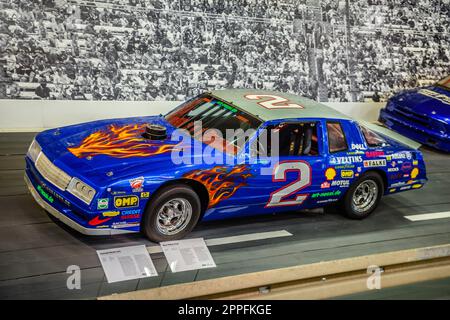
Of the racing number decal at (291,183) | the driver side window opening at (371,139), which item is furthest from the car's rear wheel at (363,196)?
the racing number decal at (291,183)

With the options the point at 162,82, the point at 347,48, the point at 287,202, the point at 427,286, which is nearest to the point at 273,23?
the point at 347,48

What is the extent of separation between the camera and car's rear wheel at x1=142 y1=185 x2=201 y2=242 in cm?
484

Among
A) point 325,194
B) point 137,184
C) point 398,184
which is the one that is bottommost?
point 398,184

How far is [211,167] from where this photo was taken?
5.09m

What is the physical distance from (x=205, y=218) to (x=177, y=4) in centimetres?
→ 501

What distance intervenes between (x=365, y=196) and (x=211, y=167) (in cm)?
224

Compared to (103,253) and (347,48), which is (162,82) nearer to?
(347,48)

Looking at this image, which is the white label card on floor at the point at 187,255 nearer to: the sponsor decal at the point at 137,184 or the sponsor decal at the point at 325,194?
the sponsor decal at the point at 137,184

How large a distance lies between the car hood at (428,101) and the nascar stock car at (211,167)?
2.92 meters

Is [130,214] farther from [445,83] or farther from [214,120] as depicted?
[445,83]

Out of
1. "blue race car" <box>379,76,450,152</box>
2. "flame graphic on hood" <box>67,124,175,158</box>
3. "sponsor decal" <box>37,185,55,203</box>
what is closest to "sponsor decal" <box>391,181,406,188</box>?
"flame graphic on hood" <box>67,124,175,158</box>

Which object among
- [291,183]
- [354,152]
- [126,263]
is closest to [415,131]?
[354,152]

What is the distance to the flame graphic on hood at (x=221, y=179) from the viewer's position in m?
5.04

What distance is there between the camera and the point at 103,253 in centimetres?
482
